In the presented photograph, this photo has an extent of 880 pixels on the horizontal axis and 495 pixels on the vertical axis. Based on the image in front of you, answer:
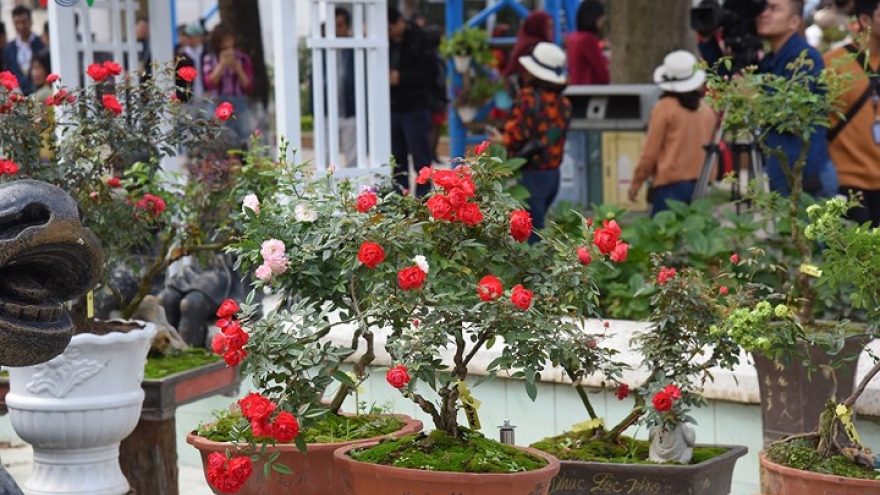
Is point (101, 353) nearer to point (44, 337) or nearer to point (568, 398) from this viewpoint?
point (568, 398)

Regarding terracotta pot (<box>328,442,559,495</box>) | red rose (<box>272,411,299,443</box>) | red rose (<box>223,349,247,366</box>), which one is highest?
red rose (<box>223,349,247,366</box>)

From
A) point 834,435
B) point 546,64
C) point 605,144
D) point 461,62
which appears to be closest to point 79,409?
point 834,435

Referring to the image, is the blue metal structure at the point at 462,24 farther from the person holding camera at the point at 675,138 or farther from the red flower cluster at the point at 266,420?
the red flower cluster at the point at 266,420

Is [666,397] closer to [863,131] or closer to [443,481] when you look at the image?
[443,481]

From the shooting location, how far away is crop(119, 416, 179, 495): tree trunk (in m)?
6.12

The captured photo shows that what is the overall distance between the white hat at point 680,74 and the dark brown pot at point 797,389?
4.76 metres

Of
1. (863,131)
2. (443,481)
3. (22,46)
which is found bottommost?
(443,481)

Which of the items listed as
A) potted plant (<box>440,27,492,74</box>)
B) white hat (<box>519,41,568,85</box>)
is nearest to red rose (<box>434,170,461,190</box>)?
white hat (<box>519,41,568,85</box>)

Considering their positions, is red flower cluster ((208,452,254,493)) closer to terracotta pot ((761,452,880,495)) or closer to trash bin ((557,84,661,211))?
terracotta pot ((761,452,880,495))

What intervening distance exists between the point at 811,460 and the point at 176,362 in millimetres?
3010

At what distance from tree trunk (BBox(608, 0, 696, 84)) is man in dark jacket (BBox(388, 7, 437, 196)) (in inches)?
78.0

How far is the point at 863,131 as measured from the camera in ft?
25.9

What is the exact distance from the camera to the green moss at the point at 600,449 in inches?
193

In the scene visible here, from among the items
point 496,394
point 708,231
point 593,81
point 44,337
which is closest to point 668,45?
point 593,81
